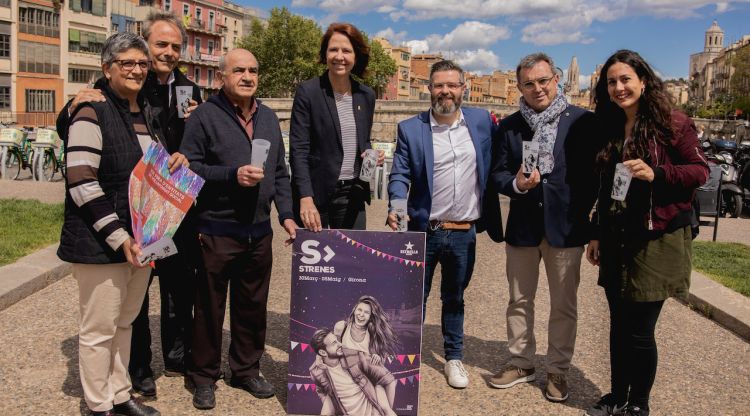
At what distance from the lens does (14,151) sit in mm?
15461

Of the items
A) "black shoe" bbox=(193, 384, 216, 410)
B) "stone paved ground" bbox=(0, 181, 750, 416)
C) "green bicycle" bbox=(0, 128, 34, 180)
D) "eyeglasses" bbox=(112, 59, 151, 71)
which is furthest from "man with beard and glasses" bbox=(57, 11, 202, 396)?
"green bicycle" bbox=(0, 128, 34, 180)

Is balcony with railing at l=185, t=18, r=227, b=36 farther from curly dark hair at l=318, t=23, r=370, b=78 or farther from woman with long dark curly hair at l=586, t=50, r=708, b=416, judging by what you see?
woman with long dark curly hair at l=586, t=50, r=708, b=416

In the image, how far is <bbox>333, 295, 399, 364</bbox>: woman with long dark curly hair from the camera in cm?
386

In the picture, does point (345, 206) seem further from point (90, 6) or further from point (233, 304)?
point (90, 6)

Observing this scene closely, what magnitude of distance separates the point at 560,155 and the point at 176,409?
2.71 metres

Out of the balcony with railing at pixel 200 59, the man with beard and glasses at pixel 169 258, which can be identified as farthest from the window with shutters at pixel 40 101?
the man with beard and glasses at pixel 169 258

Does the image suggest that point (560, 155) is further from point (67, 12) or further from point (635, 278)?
point (67, 12)

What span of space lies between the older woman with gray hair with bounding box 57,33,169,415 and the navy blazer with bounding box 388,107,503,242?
4.95 ft

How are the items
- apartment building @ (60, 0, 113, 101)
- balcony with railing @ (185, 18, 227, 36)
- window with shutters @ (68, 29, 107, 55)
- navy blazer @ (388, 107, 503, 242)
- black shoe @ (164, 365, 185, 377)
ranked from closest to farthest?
1. navy blazer @ (388, 107, 503, 242)
2. black shoe @ (164, 365, 185, 377)
3. apartment building @ (60, 0, 113, 101)
4. window with shutters @ (68, 29, 107, 55)
5. balcony with railing @ (185, 18, 227, 36)

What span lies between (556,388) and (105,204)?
284 centimetres

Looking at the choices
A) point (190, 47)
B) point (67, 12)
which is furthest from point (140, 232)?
point (190, 47)

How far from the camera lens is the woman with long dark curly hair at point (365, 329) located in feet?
12.6

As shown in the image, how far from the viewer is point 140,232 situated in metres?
3.48

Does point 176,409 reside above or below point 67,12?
below
